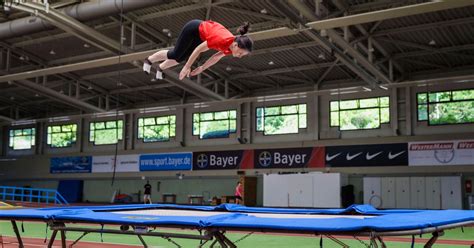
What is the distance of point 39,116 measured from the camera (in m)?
33.2

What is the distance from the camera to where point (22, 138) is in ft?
109

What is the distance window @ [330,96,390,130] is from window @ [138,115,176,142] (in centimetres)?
928

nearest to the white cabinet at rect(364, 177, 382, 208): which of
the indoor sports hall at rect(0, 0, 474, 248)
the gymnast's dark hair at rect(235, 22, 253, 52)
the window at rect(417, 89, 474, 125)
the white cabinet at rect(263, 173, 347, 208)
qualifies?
the indoor sports hall at rect(0, 0, 474, 248)

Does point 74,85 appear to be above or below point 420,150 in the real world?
above

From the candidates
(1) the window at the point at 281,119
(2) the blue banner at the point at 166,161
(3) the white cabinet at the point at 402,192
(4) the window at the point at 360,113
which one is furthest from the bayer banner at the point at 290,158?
(2) the blue banner at the point at 166,161

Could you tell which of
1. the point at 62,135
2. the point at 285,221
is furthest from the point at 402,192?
the point at 62,135

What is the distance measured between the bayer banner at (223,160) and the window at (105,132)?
588 centimetres

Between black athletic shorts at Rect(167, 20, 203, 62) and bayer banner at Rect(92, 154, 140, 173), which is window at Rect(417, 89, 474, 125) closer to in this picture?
bayer banner at Rect(92, 154, 140, 173)

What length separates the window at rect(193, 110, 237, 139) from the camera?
2606cm

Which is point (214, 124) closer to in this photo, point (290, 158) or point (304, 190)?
point (290, 158)

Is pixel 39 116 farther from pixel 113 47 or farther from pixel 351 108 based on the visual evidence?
pixel 351 108

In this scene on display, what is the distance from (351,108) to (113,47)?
1086cm

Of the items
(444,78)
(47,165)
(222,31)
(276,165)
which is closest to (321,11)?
(444,78)

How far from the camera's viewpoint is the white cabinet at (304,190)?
2189cm
